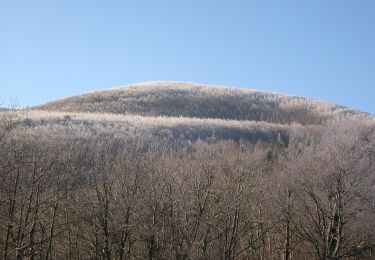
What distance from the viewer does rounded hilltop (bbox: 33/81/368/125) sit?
365ft

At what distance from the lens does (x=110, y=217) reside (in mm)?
25562

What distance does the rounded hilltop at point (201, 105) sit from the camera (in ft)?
365

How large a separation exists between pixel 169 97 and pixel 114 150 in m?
87.5

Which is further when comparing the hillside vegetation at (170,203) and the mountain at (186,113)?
the mountain at (186,113)

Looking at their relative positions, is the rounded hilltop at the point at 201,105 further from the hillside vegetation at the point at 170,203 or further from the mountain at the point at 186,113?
the hillside vegetation at the point at 170,203

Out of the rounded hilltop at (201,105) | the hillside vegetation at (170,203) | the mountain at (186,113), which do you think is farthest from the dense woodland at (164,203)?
the rounded hilltop at (201,105)

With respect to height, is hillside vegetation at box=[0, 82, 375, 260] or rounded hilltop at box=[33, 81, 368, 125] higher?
rounded hilltop at box=[33, 81, 368, 125]

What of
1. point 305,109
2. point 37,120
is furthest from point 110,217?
point 305,109

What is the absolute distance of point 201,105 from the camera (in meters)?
122

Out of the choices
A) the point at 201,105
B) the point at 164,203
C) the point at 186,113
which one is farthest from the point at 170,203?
the point at 201,105

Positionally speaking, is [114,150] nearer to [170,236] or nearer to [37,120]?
[170,236]

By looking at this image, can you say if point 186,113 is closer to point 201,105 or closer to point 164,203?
point 201,105

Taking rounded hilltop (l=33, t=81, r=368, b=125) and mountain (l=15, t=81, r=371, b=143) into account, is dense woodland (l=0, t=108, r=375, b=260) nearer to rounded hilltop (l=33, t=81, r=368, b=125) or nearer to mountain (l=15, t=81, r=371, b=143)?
mountain (l=15, t=81, r=371, b=143)

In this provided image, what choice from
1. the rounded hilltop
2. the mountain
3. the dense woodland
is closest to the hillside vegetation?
the dense woodland
